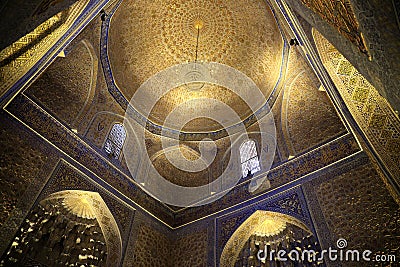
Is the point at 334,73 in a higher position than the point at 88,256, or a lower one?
higher

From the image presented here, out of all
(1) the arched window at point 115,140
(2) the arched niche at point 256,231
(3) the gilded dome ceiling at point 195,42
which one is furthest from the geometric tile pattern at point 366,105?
(1) the arched window at point 115,140

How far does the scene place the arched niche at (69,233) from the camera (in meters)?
5.19

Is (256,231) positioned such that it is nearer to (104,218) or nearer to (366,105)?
(104,218)

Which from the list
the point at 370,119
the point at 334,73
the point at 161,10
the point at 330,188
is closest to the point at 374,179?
the point at 330,188

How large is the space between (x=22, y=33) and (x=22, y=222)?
332 centimetres

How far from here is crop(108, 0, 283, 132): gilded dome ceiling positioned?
24.9 feet

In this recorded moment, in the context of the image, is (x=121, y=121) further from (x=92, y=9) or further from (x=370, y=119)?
(x=370, y=119)

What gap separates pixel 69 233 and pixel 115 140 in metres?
2.29

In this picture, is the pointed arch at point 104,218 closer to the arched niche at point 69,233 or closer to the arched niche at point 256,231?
the arched niche at point 69,233

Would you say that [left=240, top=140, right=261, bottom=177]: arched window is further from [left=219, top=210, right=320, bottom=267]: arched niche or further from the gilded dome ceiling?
[left=219, top=210, right=320, bottom=267]: arched niche

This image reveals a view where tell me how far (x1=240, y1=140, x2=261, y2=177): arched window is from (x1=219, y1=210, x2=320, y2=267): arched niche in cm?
121

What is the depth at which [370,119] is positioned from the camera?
404 centimetres

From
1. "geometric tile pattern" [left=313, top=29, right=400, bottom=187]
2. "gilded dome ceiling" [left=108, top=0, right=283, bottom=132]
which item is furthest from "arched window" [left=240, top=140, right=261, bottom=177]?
"geometric tile pattern" [left=313, top=29, right=400, bottom=187]
